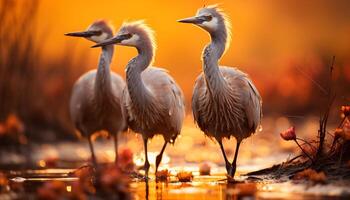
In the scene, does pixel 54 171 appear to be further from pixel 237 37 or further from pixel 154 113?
pixel 237 37

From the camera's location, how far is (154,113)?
12.1 m

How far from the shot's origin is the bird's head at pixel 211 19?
10922 mm

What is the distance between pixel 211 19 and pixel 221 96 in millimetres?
938

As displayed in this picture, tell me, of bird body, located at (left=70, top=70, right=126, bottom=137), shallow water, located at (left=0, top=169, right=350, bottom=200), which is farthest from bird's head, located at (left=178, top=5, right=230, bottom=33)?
bird body, located at (left=70, top=70, right=126, bottom=137)

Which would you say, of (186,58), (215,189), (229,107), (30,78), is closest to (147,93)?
(229,107)

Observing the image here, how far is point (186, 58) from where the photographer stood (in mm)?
31266

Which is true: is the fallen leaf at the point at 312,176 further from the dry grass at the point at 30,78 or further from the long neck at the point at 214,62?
the dry grass at the point at 30,78

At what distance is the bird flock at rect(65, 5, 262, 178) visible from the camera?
36.1 feet

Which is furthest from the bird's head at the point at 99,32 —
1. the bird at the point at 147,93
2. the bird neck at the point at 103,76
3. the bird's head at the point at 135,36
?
the bird's head at the point at 135,36

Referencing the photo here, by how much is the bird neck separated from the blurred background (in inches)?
39.1

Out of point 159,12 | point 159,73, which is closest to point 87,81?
point 159,73

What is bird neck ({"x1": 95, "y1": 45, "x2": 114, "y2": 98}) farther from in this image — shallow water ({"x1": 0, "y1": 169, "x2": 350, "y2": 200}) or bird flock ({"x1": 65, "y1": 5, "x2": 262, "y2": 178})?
shallow water ({"x1": 0, "y1": 169, "x2": 350, "y2": 200})

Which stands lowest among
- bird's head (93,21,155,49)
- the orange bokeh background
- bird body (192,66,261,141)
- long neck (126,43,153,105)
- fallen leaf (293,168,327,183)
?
fallen leaf (293,168,327,183)

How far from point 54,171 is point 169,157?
3557mm
